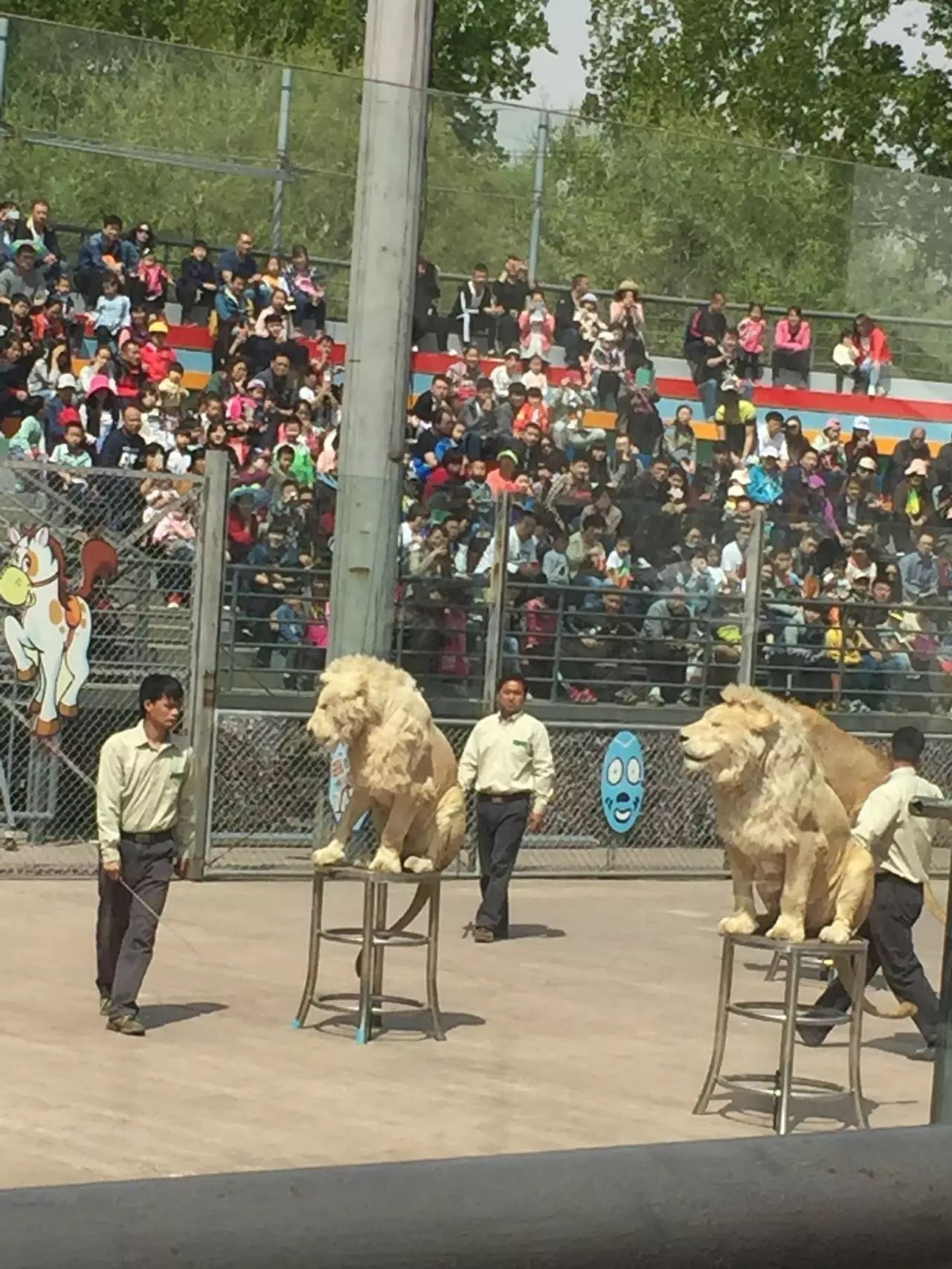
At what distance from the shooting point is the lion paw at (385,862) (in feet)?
34.3

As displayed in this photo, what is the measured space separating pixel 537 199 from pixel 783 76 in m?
35.4

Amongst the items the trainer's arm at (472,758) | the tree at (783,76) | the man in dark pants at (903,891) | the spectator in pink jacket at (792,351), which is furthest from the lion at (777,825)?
the tree at (783,76)

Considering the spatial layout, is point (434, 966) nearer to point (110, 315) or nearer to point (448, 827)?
point (448, 827)

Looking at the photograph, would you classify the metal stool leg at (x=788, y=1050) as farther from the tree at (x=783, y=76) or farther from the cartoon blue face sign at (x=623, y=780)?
the tree at (x=783, y=76)

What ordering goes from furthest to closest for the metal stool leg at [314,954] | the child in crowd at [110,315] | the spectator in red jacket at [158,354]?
1. the spectator in red jacket at [158,354]
2. the child in crowd at [110,315]
3. the metal stool leg at [314,954]

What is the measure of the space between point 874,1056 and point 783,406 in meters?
8.73

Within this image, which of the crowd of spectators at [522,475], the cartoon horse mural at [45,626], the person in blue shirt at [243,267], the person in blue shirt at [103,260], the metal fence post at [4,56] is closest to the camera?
the cartoon horse mural at [45,626]

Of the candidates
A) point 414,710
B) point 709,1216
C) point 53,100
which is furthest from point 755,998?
point 709,1216

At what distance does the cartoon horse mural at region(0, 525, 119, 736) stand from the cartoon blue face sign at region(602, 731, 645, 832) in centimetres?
Answer: 421

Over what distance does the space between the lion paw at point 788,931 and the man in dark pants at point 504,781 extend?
4873 mm

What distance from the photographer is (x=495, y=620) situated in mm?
16750

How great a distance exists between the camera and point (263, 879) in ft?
52.2

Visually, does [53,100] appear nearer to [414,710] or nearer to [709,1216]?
[414,710]

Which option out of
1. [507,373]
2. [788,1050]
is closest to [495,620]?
[507,373]
